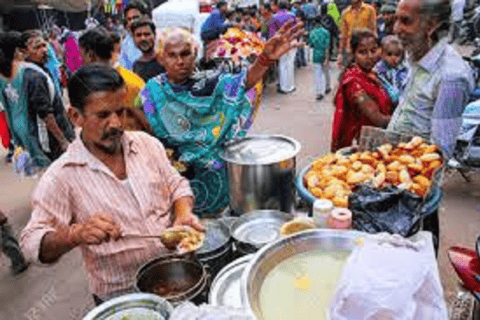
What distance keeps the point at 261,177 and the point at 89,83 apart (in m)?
0.92

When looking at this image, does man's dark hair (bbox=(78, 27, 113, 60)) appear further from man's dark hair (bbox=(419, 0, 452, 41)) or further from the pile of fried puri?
man's dark hair (bbox=(419, 0, 452, 41))

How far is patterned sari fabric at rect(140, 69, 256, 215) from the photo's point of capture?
2.51 m

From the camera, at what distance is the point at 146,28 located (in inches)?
150

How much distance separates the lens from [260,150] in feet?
7.83

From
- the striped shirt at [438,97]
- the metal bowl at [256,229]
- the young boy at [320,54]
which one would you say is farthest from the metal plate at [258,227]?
the young boy at [320,54]

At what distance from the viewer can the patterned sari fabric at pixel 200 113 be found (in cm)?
251

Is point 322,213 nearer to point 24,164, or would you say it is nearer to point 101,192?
point 101,192

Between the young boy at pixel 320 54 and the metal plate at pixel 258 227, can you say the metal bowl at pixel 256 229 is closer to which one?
the metal plate at pixel 258 227

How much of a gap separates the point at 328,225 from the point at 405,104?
128 centimetres

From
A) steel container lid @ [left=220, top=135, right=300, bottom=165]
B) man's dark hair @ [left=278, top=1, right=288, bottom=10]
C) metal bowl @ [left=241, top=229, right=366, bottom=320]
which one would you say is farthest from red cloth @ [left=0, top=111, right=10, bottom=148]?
man's dark hair @ [left=278, top=1, right=288, bottom=10]

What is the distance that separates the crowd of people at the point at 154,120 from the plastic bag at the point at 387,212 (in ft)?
1.17

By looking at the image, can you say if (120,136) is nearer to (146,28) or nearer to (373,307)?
(373,307)

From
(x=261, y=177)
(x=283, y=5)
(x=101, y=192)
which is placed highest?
(x=283, y=5)

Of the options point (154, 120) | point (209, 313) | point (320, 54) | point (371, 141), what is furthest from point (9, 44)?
point (320, 54)
